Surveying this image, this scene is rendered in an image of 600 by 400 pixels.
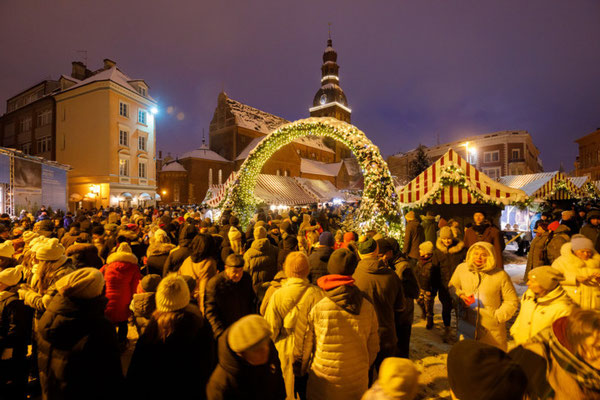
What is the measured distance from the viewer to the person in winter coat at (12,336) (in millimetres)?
2912

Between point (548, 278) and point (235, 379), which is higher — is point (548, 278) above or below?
above

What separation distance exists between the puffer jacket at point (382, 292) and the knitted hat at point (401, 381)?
1.60 metres

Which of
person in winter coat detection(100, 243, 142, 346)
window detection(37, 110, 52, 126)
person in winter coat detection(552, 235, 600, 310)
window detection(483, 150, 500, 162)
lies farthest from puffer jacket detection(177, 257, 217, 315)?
window detection(483, 150, 500, 162)

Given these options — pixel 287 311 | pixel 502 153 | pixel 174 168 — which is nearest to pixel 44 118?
pixel 174 168

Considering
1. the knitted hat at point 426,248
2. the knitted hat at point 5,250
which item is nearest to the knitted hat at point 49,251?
the knitted hat at point 5,250

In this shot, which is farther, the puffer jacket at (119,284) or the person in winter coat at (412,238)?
the person in winter coat at (412,238)

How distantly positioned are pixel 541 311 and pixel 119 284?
476 cm

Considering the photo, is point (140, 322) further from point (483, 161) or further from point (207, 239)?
point (483, 161)

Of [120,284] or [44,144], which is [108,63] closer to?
[44,144]

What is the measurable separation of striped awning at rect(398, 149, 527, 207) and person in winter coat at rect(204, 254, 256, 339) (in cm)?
837

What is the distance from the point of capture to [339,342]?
7.59 feet

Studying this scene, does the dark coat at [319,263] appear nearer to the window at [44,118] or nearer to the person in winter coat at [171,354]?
the person in winter coat at [171,354]

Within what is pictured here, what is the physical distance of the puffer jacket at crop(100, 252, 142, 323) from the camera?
3.76 m

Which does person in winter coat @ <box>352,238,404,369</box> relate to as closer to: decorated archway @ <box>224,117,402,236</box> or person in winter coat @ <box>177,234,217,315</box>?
person in winter coat @ <box>177,234,217,315</box>
